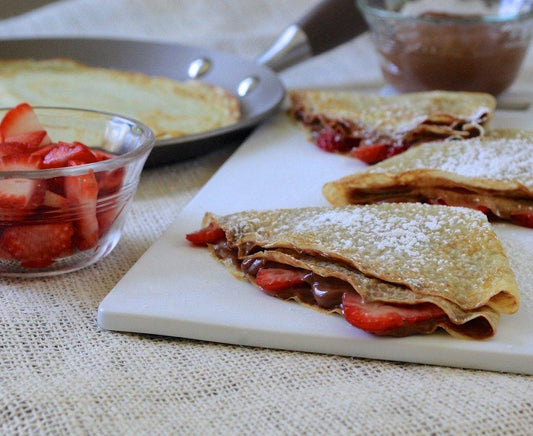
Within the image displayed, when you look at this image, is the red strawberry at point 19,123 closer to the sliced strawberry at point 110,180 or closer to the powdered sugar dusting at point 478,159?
the sliced strawberry at point 110,180

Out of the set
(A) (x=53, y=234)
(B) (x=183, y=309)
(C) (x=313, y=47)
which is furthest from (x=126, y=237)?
(C) (x=313, y=47)

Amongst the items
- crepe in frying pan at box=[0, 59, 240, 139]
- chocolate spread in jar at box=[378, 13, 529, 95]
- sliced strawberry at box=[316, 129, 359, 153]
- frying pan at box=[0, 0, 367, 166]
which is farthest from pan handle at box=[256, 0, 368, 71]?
sliced strawberry at box=[316, 129, 359, 153]

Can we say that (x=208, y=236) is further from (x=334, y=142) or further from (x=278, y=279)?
(x=334, y=142)

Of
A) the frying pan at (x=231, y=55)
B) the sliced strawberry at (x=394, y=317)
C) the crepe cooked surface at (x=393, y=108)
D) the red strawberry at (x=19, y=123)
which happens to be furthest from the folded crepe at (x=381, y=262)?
the frying pan at (x=231, y=55)

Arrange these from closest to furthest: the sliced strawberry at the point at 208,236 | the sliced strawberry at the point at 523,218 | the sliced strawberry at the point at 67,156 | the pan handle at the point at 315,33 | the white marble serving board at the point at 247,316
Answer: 1. the white marble serving board at the point at 247,316
2. the sliced strawberry at the point at 67,156
3. the sliced strawberry at the point at 208,236
4. the sliced strawberry at the point at 523,218
5. the pan handle at the point at 315,33

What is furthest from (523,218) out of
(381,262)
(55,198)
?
(55,198)

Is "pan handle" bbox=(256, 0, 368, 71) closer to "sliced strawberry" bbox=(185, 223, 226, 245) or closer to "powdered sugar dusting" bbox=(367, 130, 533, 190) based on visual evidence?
"powdered sugar dusting" bbox=(367, 130, 533, 190)
